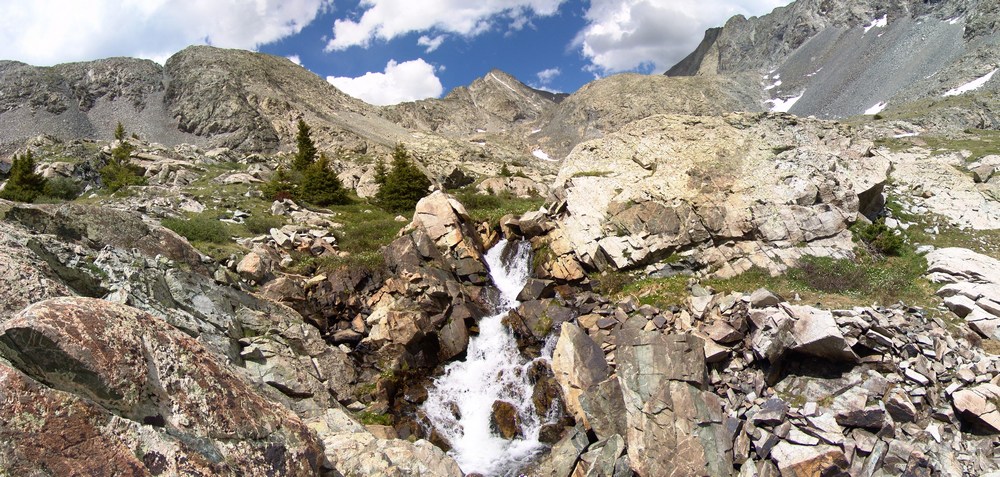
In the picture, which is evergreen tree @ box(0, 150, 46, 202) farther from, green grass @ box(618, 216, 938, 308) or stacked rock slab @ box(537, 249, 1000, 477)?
green grass @ box(618, 216, 938, 308)

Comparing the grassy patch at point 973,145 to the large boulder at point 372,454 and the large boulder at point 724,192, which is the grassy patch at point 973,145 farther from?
the large boulder at point 372,454

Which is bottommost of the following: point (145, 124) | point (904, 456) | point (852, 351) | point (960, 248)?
point (904, 456)

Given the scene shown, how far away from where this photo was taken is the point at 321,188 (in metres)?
36.4

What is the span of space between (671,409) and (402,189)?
2818 cm

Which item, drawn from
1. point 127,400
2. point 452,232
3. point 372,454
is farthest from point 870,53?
point 127,400

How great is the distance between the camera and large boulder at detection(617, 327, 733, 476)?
13531 millimetres

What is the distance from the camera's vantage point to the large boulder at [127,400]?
15.9ft

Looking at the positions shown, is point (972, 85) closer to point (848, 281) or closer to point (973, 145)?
point (973, 145)

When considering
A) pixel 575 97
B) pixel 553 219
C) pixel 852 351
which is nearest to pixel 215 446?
pixel 852 351

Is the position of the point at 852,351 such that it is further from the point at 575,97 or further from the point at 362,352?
the point at 575,97

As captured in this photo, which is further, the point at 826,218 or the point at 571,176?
the point at 571,176

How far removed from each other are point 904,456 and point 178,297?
67.3 feet

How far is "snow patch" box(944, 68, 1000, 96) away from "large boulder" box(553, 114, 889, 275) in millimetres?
72737

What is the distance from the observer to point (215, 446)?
5973 millimetres
